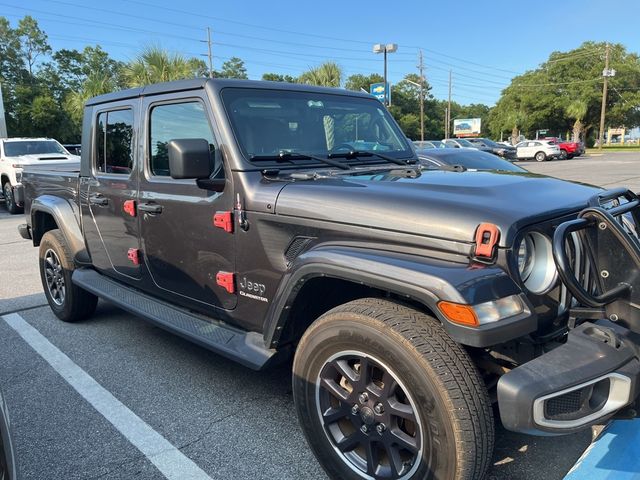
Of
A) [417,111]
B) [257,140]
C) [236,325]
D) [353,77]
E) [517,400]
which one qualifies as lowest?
[236,325]

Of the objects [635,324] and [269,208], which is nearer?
[635,324]

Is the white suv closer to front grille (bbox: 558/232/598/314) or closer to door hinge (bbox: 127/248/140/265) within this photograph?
door hinge (bbox: 127/248/140/265)

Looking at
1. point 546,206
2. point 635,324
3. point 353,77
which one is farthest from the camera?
point 353,77

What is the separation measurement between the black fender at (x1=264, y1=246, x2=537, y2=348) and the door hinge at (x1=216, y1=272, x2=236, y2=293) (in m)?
0.69

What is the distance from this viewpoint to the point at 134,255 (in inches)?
145

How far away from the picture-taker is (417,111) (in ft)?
279

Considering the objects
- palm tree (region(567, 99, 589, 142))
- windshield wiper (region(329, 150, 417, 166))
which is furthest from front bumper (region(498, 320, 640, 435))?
palm tree (region(567, 99, 589, 142))

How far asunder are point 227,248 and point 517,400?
1745mm

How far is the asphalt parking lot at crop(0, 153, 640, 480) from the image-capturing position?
258 centimetres

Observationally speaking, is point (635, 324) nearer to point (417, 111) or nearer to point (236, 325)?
point (236, 325)

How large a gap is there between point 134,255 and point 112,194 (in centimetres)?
54

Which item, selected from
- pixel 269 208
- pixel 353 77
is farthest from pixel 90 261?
pixel 353 77

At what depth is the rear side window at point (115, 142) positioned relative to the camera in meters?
3.72

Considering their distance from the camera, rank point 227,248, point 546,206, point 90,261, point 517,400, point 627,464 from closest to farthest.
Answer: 1. point 517,400
2. point 627,464
3. point 546,206
4. point 227,248
5. point 90,261
